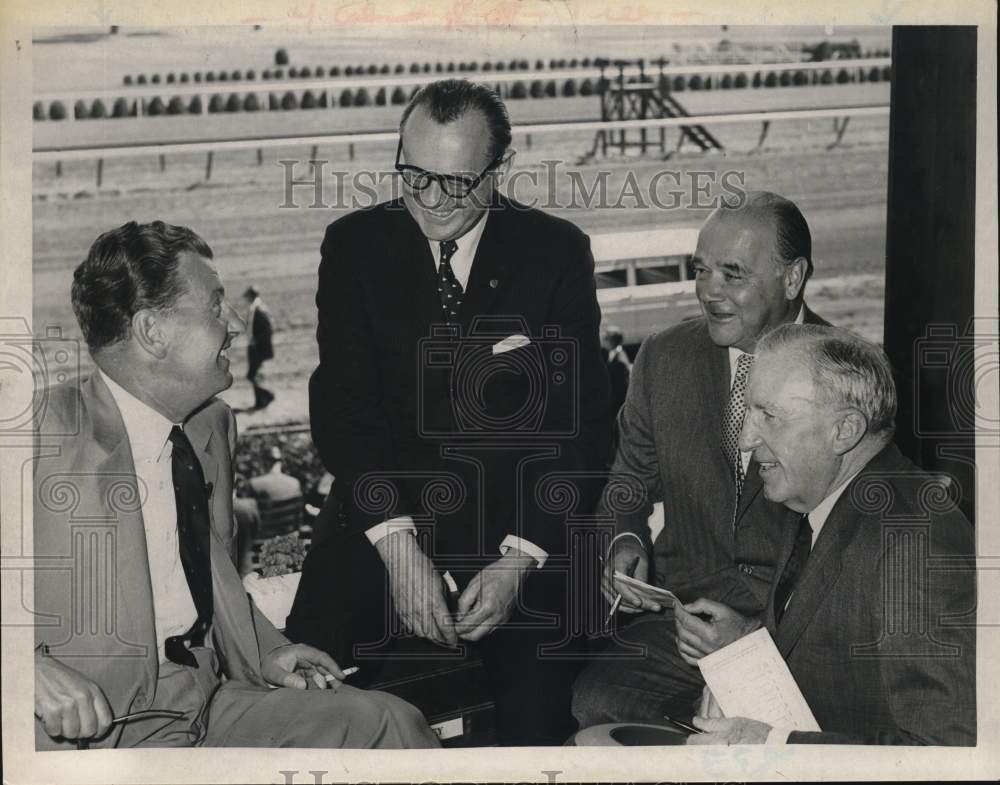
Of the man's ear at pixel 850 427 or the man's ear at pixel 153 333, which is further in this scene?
the man's ear at pixel 153 333

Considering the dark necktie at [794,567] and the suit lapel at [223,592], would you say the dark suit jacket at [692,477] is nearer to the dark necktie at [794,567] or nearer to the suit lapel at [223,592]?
the dark necktie at [794,567]

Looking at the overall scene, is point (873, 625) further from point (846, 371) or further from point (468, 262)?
point (468, 262)

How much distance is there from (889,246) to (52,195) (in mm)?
2665

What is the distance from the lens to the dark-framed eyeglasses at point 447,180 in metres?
3.49

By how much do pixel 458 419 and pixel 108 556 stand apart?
3.80 feet

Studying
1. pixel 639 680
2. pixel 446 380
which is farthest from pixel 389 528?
pixel 639 680

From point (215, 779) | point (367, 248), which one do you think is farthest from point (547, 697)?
point (367, 248)

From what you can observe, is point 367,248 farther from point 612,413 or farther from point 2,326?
point 2,326

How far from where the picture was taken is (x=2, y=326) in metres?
3.55

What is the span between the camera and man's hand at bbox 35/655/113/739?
11.2 ft

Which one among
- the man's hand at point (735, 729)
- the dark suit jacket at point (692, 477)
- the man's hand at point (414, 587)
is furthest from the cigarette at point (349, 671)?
the man's hand at point (735, 729)

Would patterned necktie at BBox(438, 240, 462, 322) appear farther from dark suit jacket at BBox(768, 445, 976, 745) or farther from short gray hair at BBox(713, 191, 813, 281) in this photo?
dark suit jacket at BBox(768, 445, 976, 745)

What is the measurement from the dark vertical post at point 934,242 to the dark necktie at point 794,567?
604 millimetres

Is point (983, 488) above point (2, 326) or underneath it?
underneath
